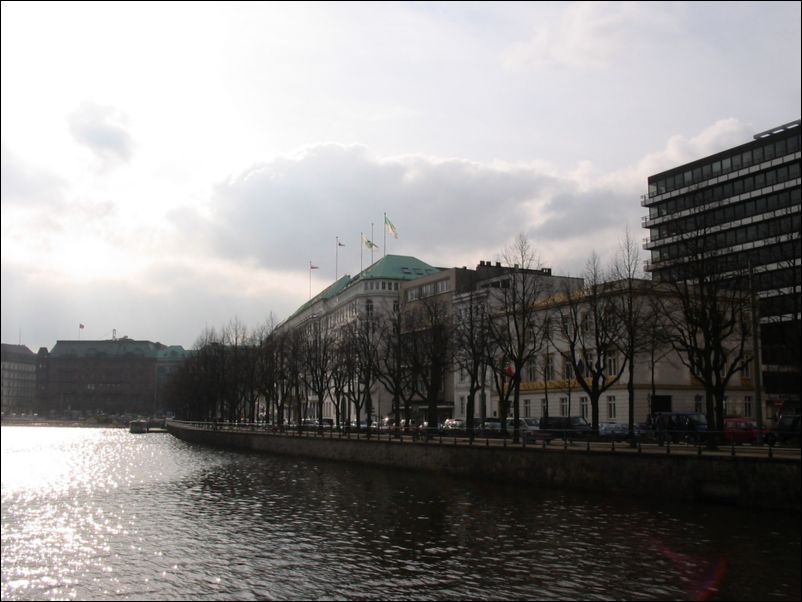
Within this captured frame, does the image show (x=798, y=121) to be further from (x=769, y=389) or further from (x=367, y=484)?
(x=367, y=484)

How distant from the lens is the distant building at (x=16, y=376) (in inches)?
394

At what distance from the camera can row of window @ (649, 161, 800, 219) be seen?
352ft

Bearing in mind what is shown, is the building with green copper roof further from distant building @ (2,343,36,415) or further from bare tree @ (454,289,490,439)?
distant building @ (2,343,36,415)

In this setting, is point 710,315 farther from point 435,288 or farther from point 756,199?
point 435,288

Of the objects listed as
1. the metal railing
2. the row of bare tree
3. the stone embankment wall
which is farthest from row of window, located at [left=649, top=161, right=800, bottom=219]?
the stone embankment wall

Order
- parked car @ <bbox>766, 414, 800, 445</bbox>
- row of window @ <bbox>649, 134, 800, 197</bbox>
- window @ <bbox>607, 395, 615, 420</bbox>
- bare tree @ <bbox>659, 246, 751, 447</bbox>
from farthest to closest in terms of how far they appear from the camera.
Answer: row of window @ <bbox>649, 134, 800, 197</bbox> < window @ <bbox>607, 395, 615, 420</bbox> < bare tree @ <bbox>659, 246, 751, 447</bbox> < parked car @ <bbox>766, 414, 800, 445</bbox>

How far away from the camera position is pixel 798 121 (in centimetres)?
10862

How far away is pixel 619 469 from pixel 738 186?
262 feet

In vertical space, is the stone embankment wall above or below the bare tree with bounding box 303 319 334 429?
below

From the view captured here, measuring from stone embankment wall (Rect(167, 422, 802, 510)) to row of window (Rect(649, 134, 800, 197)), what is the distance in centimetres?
7054

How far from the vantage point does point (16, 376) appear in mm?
11344

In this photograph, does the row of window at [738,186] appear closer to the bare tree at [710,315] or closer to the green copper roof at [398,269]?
the bare tree at [710,315]

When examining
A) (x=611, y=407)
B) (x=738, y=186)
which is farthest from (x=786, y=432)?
(x=738, y=186)

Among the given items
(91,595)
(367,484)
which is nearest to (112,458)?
(367,484)
